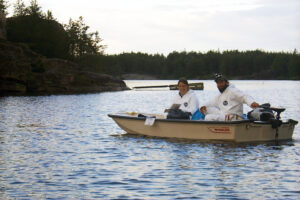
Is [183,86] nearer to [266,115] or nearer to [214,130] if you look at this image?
[214,130]

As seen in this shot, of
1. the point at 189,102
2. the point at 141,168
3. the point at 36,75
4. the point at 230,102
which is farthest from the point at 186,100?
the point at 36,75

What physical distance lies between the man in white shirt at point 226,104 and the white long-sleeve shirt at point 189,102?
351mm

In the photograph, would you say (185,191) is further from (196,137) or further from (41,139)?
(41,139)

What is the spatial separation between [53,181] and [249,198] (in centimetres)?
426

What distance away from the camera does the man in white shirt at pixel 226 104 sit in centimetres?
1713

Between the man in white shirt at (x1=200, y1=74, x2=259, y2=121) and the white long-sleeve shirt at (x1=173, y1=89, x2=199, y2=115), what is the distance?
351 mm

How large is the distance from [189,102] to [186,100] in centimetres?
14

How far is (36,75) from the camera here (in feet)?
201

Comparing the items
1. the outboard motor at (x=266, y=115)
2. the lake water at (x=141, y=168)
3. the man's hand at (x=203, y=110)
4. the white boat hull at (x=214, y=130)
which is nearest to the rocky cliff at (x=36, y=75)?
the lake water at (x=141, y=168)

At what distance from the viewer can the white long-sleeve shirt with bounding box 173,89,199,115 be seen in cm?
1798

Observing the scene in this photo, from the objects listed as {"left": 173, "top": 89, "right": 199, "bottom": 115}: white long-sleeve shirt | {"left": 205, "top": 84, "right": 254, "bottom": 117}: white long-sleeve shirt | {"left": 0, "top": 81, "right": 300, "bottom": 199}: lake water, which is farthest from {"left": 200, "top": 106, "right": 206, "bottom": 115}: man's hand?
{"left": 0, "top": 81, "right": 300, "bottom": 199}: lake water

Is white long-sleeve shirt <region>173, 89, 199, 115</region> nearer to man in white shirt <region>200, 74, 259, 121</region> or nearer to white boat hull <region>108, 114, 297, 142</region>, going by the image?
man in white shirt <region>200, 74, 259, 121</region>

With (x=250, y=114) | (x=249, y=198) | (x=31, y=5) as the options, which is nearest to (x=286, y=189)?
(x=249, y=198)

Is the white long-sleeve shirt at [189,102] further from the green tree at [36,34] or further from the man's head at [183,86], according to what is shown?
the green tree at [36,34]
